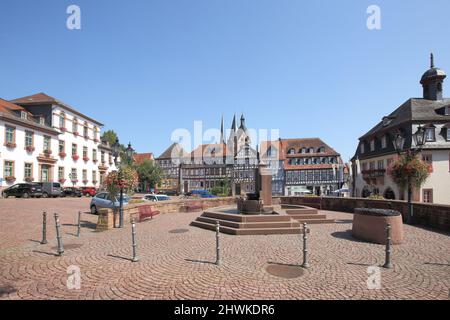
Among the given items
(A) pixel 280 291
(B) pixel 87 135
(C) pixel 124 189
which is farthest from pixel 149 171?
(A) pixel 280 291

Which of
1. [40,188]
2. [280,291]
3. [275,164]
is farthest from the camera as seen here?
[275,164]

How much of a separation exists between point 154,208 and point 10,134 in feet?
78.7

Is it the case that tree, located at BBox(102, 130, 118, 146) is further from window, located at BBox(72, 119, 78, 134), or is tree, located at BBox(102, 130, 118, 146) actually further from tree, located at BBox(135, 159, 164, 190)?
window, located at BBox(72, 119, 78, 134)

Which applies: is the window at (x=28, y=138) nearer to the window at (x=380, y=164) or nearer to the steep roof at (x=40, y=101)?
the steep roof at (x=40, y=101)

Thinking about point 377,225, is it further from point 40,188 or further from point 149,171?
point 149,171

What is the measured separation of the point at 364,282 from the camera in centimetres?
478

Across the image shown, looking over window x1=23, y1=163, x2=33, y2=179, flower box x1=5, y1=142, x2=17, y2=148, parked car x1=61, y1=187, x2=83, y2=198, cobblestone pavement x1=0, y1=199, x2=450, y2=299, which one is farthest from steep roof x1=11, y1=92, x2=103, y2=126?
cobblestone pavement x1=0, y1=199, x2=450, y2=299

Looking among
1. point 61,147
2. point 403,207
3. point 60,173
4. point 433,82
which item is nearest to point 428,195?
point 403,207

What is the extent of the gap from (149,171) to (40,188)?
86.0 ft

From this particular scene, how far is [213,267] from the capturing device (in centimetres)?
566

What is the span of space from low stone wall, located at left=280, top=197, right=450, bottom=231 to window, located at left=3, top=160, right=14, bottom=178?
3117cm

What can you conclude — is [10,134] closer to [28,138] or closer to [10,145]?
[10,145]

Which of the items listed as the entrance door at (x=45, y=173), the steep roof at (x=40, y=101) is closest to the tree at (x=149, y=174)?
the steep roof at (x=40, y=101)

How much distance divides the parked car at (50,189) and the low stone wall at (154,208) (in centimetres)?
1917
